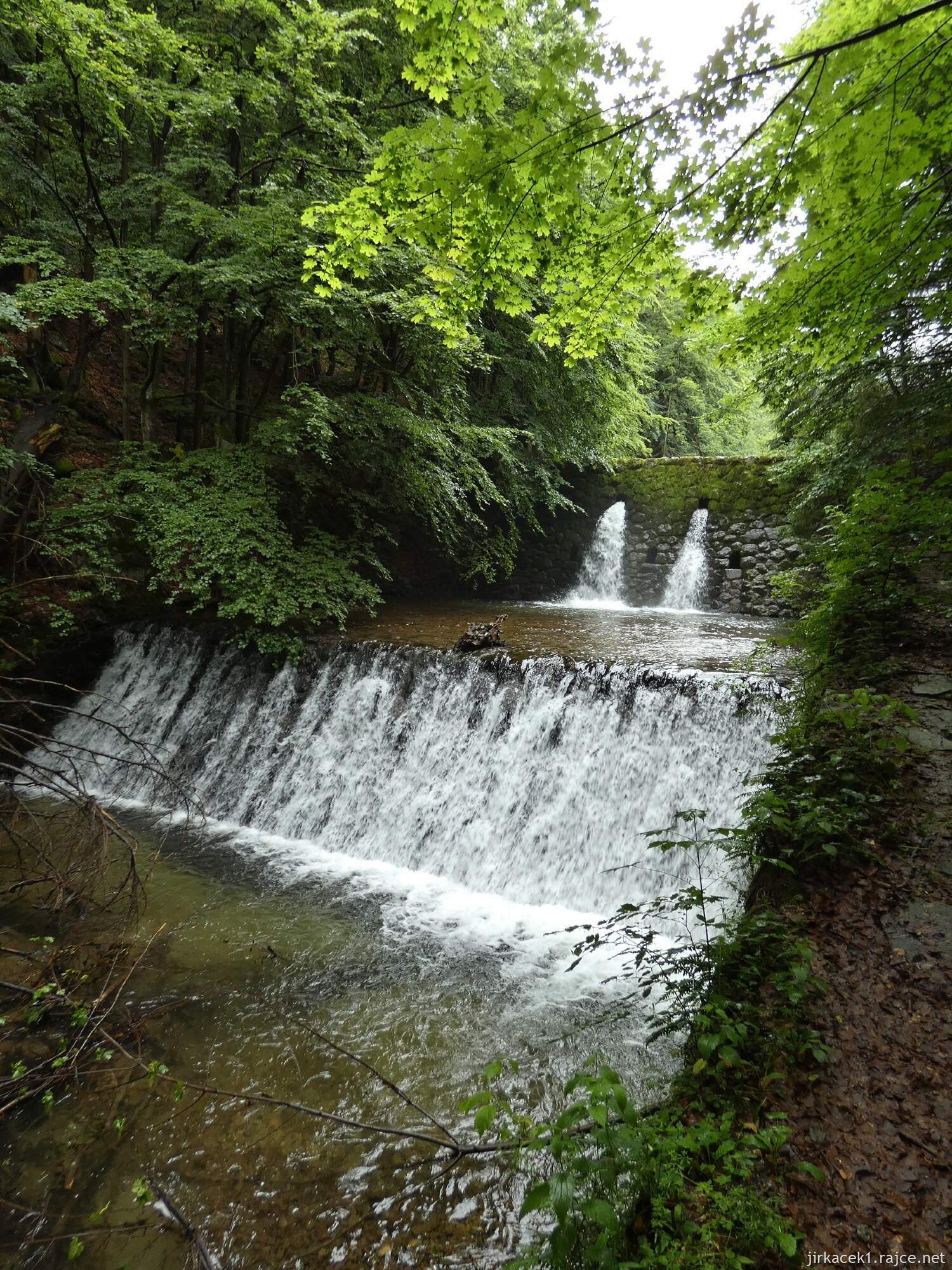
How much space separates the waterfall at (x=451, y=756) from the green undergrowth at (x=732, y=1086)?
74.3 inches

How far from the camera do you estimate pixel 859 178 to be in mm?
3342

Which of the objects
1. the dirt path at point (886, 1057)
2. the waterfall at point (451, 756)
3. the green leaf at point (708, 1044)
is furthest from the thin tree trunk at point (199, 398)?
the dirt path at point (886, 1057)

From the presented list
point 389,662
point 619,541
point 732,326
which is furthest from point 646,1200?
point 619,541

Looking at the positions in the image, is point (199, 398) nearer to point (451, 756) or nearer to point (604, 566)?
point (451, 756)

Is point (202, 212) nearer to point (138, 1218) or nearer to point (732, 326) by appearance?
point (732, 326)

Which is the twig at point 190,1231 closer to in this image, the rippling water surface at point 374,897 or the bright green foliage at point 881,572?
the rippling water surface at point 374,897

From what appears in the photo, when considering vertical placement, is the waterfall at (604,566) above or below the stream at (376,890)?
above

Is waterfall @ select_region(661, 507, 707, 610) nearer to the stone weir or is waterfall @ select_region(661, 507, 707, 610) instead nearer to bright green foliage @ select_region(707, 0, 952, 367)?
the stone weir

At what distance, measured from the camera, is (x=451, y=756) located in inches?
256

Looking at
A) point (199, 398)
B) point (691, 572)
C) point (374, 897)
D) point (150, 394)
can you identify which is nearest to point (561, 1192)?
point (374, 897)

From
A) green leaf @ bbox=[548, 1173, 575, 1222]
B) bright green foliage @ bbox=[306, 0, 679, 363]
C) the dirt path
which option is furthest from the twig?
bright green foliage @ bbox=[306, 0, 679, 363]

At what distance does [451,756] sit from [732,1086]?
15.2ft

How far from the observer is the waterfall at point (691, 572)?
13.0 meters

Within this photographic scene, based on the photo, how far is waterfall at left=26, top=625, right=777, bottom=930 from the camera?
5375mm
